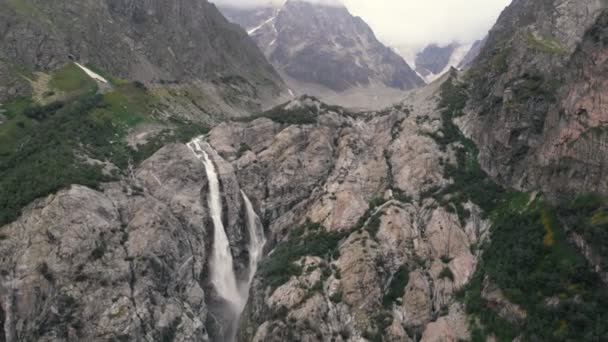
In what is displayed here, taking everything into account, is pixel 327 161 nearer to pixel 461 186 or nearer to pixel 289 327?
pixel 461 186

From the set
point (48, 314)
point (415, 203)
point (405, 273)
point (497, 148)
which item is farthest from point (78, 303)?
point (497, 148)

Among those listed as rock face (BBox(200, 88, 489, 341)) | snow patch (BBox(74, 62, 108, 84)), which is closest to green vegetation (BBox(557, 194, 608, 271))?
rock face (BBox(200, 88, 489, 341))

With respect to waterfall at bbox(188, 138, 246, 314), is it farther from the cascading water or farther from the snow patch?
the snow patch

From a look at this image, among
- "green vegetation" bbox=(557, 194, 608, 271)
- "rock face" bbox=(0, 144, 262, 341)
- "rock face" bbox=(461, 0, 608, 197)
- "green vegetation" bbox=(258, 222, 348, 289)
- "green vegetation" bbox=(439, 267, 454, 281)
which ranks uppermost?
"rock face" bbox=(461, 0, 608, 197)

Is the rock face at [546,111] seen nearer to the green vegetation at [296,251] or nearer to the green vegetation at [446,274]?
the green vegetation at [446,274]

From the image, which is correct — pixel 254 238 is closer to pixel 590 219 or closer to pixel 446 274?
pixel 446 274

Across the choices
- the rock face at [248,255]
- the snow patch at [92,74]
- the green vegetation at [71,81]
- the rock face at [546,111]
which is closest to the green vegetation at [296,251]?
the rock face at [248,255]
